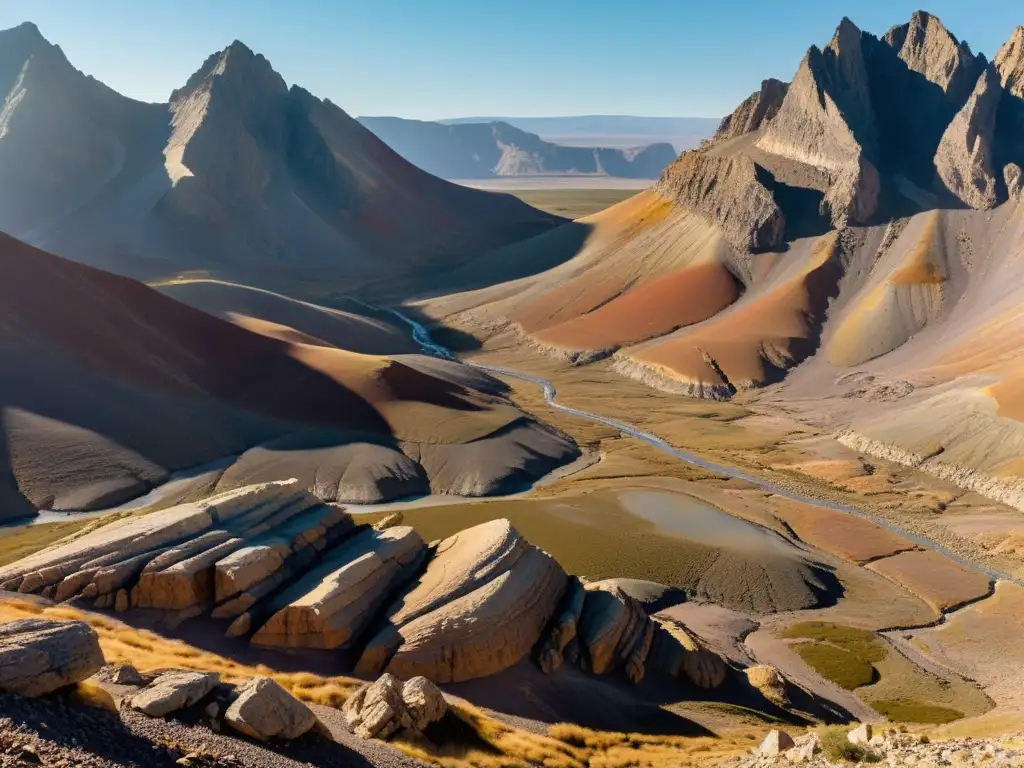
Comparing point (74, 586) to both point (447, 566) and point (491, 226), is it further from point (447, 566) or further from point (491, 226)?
point (491, 226)

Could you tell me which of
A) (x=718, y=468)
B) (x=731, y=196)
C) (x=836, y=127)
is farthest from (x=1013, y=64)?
(x=718, y=468)

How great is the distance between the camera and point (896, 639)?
40.3m

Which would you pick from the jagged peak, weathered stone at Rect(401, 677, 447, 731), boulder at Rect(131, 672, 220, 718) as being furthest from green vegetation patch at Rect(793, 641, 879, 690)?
the jagged peak

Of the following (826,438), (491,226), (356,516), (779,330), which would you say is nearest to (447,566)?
(356,516)

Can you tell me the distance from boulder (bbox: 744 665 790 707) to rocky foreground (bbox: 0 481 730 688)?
1377 millimetres

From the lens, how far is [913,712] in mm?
32969

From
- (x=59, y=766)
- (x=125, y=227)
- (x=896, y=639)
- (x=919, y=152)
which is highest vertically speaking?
(x=919, y=152)

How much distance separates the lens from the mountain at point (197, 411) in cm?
5225

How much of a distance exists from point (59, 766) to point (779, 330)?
9169cm

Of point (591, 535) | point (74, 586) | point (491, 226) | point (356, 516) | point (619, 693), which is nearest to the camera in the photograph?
point (74, 586)

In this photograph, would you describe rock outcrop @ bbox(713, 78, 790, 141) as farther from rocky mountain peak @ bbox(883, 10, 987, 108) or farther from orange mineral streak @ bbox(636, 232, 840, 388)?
orange mineral streak @ bbox(636, 232, 840, 388)

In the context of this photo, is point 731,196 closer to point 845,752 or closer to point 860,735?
point 860,735

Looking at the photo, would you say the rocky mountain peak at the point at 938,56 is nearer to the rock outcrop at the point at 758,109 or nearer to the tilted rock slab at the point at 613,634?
the rock outcrop at the point at 758,109

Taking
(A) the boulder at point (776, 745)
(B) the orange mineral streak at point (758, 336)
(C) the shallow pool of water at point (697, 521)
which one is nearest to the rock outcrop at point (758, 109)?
(B) the orange mineral streak at point (758, 336)
